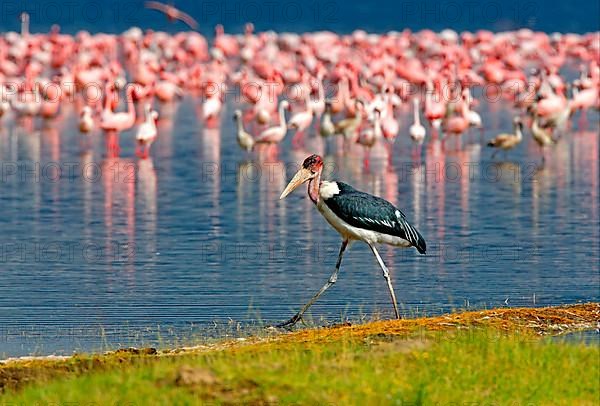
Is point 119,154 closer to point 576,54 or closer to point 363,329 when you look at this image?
point 363,329

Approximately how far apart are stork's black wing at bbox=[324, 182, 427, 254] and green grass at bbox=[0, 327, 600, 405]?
7.05ft

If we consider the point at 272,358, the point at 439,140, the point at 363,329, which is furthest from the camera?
the point at 439,140

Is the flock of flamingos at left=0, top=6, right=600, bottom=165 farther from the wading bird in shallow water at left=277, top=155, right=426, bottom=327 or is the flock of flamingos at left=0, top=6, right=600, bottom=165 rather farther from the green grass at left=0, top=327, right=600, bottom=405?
the green grass at left=0, top=327, right=600, bottom=405

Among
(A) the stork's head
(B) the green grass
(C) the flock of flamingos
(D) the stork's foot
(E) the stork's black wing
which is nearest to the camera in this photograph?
(B) the green grass

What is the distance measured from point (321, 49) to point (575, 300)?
30.1 m

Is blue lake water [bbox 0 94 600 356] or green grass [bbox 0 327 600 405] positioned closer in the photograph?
green grass [bbox 0 327 600 405]

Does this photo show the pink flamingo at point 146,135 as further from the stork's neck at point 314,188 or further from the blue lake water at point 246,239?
the stork's neck at point 314,188

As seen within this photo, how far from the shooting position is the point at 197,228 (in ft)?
54.1

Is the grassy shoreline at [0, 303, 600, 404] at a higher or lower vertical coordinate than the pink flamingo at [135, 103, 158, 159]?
lower

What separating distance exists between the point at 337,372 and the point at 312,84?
2555 centimetres

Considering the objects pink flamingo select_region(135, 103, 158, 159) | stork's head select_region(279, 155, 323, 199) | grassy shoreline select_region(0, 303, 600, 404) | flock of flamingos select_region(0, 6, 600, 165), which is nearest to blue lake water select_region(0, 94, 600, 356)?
pink flamingo select_region(135, 103, 158, 159)

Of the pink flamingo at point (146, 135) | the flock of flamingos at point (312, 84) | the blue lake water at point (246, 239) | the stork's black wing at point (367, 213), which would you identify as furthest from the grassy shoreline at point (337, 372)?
the flock of flamingos at point (312, 84)

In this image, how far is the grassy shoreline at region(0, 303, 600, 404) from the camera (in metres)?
7.38

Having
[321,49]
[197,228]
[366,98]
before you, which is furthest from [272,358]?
[321,49]
